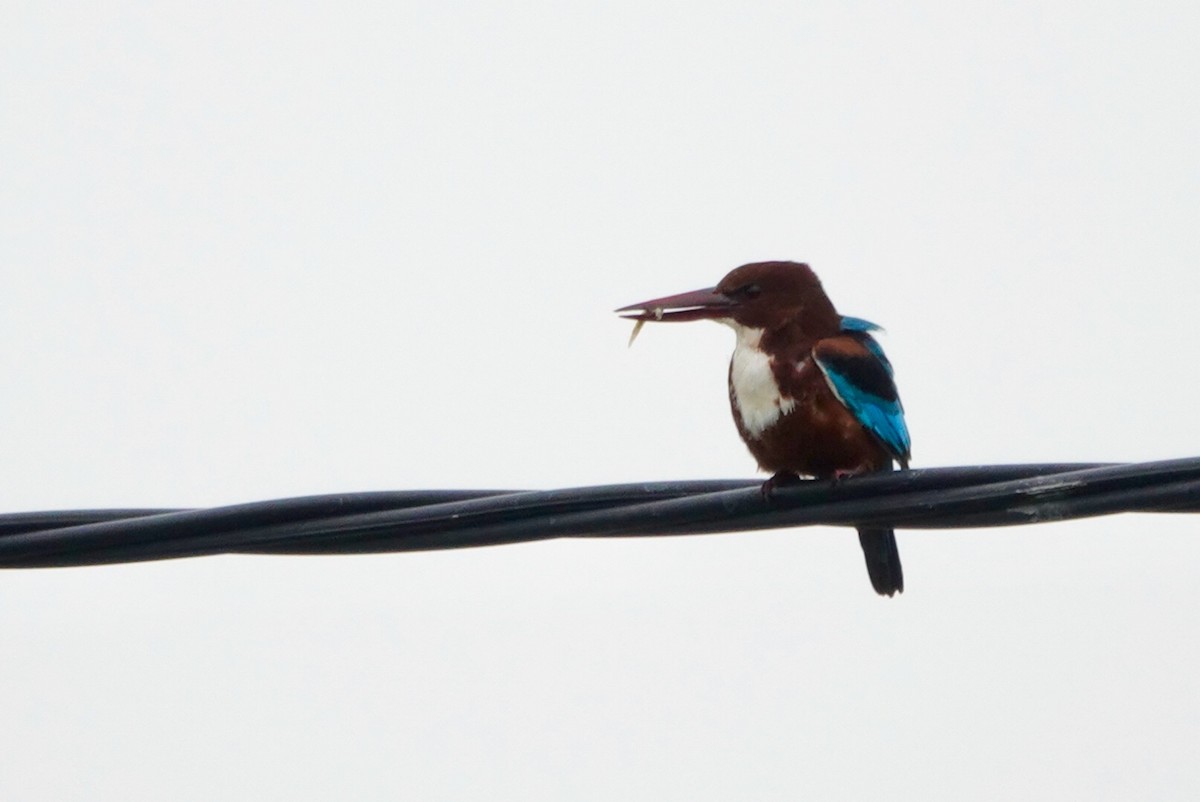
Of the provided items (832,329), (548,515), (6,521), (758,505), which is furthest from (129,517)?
(832,329)

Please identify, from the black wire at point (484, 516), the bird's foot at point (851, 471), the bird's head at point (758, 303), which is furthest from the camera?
the bird's head at point (758, 303)

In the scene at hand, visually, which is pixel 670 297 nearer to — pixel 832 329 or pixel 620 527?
pixel 832 329

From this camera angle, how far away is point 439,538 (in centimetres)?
274

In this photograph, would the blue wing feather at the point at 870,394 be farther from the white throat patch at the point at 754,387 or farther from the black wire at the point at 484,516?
the black wire at the point at 484,516

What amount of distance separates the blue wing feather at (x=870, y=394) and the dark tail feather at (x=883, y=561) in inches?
8.4

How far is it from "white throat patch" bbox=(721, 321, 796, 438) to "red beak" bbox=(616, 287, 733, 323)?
0.38 ft

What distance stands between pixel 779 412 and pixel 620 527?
1.38 metres

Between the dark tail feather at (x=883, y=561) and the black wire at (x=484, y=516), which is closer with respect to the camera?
the black wire at (x=484, y=516)

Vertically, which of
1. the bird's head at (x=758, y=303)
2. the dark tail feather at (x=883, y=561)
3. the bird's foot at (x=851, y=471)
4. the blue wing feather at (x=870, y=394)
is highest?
the bird's head at (x=758, y=303)

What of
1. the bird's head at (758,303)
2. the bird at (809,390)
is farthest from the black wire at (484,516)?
the bird's head at (758,303)

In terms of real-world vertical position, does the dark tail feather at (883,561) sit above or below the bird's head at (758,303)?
below

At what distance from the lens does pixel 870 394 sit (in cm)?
402

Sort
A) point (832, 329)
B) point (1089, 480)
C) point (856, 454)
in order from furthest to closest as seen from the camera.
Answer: point (832, 329) < point (856, 454) < point (1089, 480)

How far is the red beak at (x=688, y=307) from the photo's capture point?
170 inches
